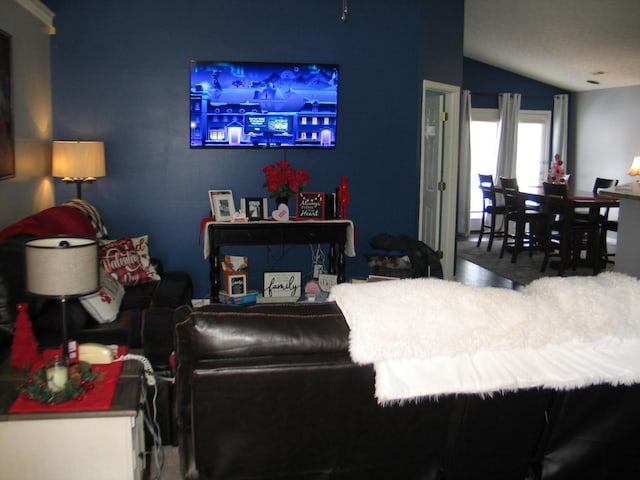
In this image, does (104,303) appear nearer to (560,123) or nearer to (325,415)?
(325,415)

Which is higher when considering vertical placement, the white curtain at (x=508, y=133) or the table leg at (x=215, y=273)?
the white curtain at (x=508, y=133)

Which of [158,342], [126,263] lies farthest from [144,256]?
[158,342]

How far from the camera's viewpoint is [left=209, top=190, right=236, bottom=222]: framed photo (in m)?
5.11

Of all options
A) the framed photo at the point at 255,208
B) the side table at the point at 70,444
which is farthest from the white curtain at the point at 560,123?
the side table at the point at 70,444

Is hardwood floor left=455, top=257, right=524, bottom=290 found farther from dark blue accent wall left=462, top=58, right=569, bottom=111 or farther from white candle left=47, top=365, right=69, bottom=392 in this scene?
white candle left=47, top=365, right=69, bottom=392

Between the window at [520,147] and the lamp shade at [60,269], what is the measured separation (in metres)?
8.45

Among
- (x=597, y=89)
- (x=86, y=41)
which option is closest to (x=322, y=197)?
(x=86, y=41)

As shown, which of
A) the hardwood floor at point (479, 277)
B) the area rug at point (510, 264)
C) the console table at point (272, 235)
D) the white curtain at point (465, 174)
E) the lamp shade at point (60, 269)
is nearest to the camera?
the lamp shade at point (60, 269)

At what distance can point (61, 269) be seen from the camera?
6.80 feet

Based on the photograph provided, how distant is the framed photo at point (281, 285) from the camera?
541 cm

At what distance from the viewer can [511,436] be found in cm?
183

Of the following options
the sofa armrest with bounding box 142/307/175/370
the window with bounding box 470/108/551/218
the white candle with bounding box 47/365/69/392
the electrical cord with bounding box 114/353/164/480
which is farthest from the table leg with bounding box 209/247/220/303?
the window with bounding box 470/108/551/218

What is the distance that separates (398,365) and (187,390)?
0.59m

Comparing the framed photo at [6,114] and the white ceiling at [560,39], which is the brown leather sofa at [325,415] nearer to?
the framed photo at [6,114]
